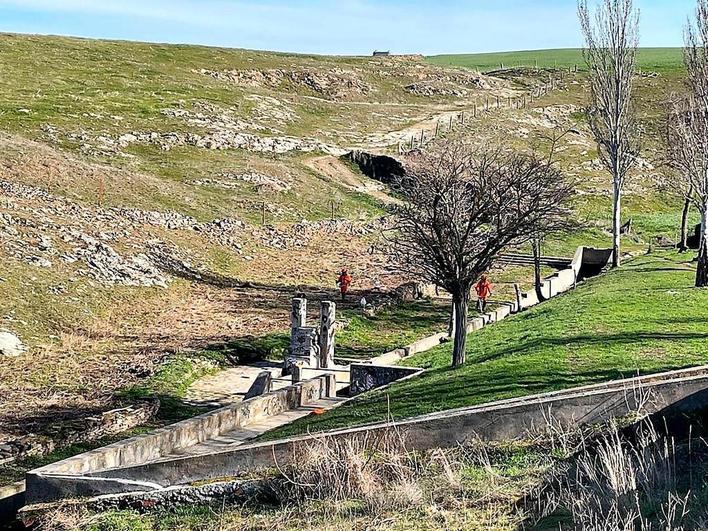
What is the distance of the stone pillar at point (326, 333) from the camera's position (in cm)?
2558

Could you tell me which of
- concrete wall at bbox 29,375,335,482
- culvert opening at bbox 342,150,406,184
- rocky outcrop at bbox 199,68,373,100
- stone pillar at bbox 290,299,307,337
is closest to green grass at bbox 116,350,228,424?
concrete wall at bbox 29,375,335,482

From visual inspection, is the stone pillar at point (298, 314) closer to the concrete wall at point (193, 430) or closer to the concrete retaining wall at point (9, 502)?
the concrete wall at point (193, 430)

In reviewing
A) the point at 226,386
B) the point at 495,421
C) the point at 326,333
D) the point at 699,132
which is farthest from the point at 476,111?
the point at 495,421

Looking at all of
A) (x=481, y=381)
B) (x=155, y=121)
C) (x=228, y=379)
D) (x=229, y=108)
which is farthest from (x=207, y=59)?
(x=481, y=381)

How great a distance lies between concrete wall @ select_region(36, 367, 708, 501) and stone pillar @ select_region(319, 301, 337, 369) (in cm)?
1157

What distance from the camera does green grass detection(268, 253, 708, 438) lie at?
16.4 meters

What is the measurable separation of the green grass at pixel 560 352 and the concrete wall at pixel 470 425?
1.51 metres

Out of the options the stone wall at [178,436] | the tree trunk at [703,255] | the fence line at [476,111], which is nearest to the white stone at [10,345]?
the stone wall at [178,436]

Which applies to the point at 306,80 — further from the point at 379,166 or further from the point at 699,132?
the point at 699,132

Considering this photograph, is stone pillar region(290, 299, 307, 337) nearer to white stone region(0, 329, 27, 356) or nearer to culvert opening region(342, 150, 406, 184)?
white stone region(0, 329, 27, 356)

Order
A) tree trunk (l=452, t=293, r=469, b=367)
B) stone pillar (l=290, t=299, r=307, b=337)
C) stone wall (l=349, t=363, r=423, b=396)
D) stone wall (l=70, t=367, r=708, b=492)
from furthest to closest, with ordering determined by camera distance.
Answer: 1. stone pillar (l=290, t=299, r=307, b=337)
2. stone wall (l=349, t=363, r=423, b=396)
3. tree trunk (l=452, t=293, r=469, b=367)
4. stone wall (l=70, t=367, r=708, b=492)

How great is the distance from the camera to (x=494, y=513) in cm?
1059

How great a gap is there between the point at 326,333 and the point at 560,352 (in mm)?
7888

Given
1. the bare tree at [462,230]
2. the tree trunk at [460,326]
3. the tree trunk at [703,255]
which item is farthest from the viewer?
the tree trunk at [703,255]
